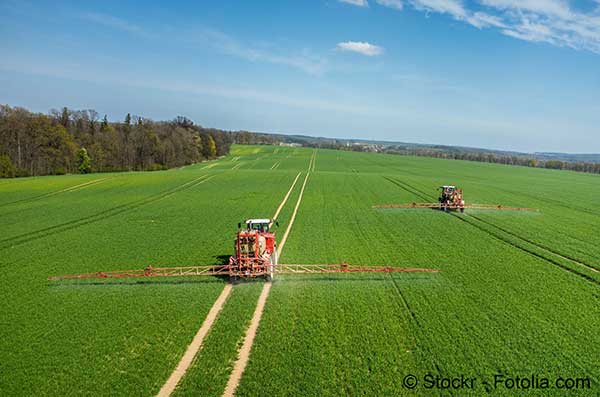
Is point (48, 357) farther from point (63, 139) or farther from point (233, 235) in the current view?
point (63, 139)

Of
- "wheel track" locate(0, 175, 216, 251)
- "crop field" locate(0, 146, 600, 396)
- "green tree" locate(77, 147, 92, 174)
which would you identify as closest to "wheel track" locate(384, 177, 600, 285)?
"crop field" locate(0, 146, 600, 396)

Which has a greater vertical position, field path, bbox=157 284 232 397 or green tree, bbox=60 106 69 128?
green tree, bbox=60 106 69 128

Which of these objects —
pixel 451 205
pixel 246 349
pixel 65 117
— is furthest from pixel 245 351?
pixel 65 117

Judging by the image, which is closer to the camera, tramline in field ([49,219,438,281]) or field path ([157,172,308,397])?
field path ([157,172,308,397])

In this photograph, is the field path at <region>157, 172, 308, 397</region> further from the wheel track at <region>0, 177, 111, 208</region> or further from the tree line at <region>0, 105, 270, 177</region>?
the tree line at <region>0, 105, 270, 177</region>

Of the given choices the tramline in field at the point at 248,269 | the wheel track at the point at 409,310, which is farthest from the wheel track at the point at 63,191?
the wheel track at the point at 409,310
